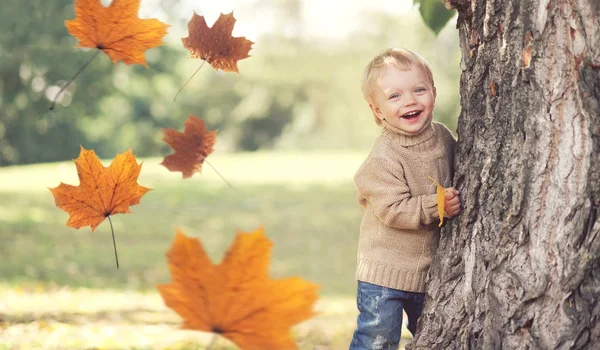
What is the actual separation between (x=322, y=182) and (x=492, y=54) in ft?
35.4

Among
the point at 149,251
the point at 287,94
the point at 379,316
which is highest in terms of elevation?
the point at 287,94

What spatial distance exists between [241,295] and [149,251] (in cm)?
456

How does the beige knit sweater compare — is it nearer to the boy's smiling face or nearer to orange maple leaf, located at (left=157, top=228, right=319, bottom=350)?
the boy's smiling face

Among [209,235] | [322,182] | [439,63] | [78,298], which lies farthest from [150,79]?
[439,63]

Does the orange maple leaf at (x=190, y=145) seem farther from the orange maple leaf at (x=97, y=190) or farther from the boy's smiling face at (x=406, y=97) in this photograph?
the boy's smiling face at (x=406, y=97)

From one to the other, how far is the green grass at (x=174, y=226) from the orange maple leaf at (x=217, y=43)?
157cm

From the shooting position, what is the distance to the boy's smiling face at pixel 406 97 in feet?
6.62

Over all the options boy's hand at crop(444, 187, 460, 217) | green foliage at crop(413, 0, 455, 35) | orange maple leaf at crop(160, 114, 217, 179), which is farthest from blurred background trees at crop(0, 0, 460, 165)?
boy's hand at crop(444, 187, 460, 217)

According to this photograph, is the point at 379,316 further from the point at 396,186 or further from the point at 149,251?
the point at 149,251

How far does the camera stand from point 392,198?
1988 millimetres

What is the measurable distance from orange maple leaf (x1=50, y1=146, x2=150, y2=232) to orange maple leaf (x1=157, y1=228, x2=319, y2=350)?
0.26m

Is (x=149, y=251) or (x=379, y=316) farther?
(x=149, y=251)

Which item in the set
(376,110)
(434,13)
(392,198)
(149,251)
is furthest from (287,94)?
(392,198)

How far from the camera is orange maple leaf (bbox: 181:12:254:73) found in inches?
80.4
